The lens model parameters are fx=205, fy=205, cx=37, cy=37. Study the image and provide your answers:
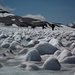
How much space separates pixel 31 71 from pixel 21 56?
4.98 feet

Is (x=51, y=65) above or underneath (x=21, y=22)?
underneath

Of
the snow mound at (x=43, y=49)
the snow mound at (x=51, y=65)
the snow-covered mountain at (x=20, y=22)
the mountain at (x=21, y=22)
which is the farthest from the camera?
the snow-covered mountain at (x=20, y=22)

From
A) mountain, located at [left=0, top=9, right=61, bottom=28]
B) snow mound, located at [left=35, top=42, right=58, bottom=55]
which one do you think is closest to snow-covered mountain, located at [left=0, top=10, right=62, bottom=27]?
mountain, located at [left=0, top=9, right=61, bottom=28]

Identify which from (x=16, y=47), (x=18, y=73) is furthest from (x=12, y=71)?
(x=16, y=47)

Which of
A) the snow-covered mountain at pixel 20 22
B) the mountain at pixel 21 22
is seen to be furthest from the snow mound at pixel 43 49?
the snow-covered mountain at pixel 20 22

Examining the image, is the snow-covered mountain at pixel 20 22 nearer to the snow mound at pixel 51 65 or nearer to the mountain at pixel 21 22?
the mountain at pixel 21 22

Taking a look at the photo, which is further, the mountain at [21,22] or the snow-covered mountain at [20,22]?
the snow-covered mountain at [20,22]

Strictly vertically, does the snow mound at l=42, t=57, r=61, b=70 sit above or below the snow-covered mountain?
below

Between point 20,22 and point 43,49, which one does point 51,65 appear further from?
point 20,22

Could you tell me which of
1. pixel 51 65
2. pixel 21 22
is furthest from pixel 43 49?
pixel 21 22

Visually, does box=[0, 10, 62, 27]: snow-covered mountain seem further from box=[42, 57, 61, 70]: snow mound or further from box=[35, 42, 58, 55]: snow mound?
box=[42, 57, 61, 70]: snow mound

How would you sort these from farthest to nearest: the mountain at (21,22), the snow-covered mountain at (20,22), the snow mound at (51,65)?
the snow-covered mountain at (20,22)
the mountain at (21,22)
the snow mound at (51,65)

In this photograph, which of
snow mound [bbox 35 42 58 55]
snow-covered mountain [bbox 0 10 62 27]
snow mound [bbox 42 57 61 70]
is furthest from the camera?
snow-covered mountain [bbox 0 10 62 27]

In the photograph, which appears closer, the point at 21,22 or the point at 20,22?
the point at 20,22
